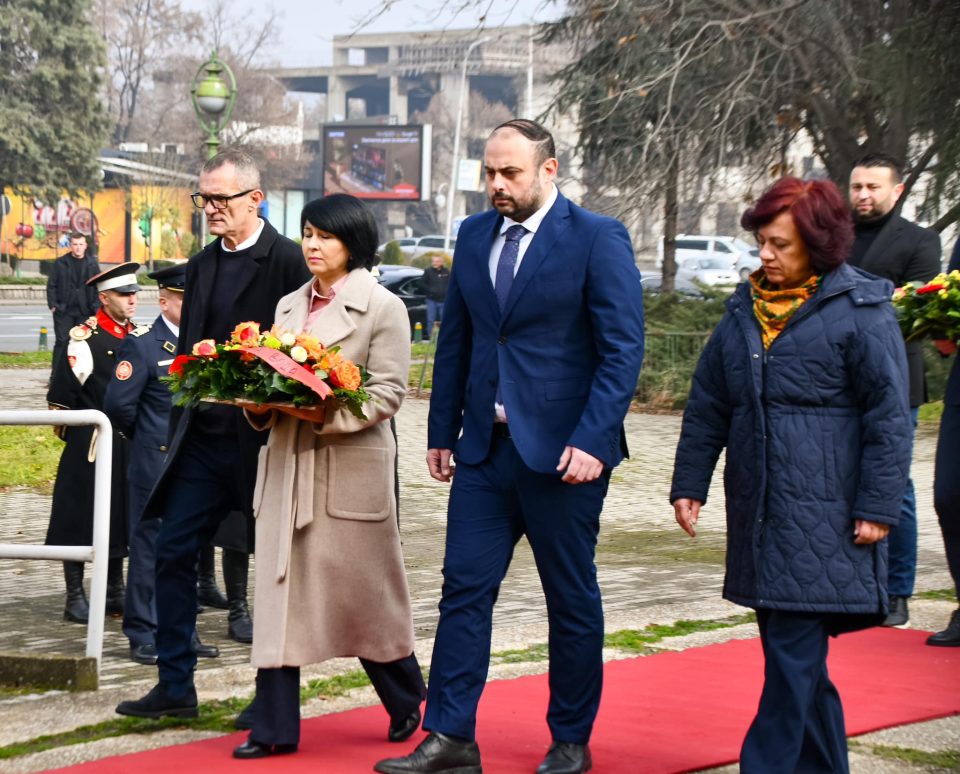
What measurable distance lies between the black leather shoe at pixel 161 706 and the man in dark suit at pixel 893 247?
3148mm

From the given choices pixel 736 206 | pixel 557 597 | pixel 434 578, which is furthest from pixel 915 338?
pixel 736 206

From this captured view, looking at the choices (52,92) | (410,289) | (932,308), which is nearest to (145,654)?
(932,308)

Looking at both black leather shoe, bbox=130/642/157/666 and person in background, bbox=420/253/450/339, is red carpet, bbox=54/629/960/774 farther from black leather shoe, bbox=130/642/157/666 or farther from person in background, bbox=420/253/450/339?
person in background, bbox=420/253/450/339

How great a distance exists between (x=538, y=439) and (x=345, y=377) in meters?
0.63

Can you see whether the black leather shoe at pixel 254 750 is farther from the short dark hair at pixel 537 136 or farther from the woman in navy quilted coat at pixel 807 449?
the short dark hair at pixel 537 136

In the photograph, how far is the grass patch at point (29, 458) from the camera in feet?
42.1

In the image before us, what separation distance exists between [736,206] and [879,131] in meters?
2.41

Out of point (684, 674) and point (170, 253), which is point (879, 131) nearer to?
point (684, 674)

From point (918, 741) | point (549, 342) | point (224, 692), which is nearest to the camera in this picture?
point (549, 342)

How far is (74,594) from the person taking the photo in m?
7.74

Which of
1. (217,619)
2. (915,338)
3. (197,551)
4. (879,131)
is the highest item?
(879,131)

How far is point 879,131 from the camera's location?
53.9ft

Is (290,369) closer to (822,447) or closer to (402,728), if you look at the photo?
(402,728)

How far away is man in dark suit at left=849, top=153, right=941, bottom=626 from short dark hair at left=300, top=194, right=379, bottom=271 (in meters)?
2.55
